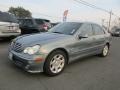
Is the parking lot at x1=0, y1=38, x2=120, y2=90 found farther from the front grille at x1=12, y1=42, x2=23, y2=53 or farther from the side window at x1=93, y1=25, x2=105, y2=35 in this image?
the side window at x1=93, y1=25, x2=105, y2=35

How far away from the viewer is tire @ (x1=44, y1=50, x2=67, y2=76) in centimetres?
420

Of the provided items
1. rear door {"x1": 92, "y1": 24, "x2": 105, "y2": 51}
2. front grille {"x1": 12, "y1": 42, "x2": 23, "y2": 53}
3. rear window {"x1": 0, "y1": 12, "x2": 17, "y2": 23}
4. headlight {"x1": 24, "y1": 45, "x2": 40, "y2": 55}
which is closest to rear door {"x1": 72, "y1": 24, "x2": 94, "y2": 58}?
rear door {"x1": 92, "y1": 24, "x2": 105, "y2": 51}

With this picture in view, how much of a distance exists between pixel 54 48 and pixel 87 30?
1852 millimetres

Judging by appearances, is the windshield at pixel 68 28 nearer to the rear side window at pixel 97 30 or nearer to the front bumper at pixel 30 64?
the rear side window at pixel 97 30

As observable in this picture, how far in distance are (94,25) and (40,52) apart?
9.72 feet

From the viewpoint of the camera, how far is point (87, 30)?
18.5 ft

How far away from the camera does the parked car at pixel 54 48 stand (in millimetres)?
4035

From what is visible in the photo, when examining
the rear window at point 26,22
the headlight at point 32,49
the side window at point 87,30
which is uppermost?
the rear window at point 26,22

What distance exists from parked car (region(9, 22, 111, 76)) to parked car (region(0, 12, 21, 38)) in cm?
377

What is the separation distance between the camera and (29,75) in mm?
4316

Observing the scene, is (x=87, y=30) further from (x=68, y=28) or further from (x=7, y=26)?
(x=7, y=26)

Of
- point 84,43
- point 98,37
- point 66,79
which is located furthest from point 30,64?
point 98,37

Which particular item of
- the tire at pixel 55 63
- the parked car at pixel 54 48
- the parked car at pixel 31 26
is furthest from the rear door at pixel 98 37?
the parked car at pixel 31 26

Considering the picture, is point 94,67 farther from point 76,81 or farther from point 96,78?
point 76,81
